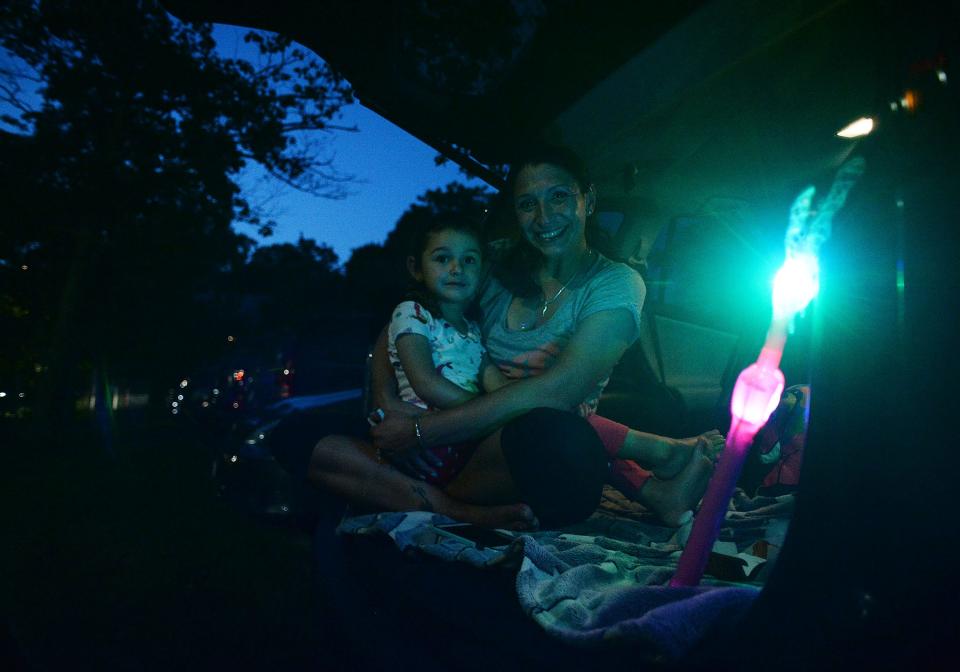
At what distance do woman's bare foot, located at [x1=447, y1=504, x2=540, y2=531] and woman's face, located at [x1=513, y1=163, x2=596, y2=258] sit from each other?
937 mm

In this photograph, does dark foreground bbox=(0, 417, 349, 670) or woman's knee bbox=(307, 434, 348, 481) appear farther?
dark foreground bbox=(0, 417, 349, 670)

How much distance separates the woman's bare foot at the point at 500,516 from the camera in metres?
1.66

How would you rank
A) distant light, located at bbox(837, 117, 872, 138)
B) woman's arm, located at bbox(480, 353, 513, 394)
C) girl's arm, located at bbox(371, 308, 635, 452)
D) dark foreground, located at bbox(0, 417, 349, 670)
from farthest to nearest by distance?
dark foreground, located at bbox(0, 417, 349, 670), distant light, located at bbox(837, 117, 872, 138), woman's arm, located at bbox(480, 353, 513, 394), girl's arm, located at bbox(371, 308, 635, 452)

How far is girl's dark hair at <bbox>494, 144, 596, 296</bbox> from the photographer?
6.81ft

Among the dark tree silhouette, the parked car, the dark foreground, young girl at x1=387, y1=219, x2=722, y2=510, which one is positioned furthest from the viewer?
the dark tree silhouette

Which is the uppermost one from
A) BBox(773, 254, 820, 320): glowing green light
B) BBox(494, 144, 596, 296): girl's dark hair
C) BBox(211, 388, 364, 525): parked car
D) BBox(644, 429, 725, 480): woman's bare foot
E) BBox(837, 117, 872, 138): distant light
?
BBox(837, 117, 872, 138): distant light

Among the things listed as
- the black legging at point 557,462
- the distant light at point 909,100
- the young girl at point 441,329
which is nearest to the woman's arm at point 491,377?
the young girl at point 441,329

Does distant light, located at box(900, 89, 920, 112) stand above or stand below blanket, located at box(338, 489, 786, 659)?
above

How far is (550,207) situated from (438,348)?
2.12 feet

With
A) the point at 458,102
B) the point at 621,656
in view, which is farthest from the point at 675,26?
the point at 621,656

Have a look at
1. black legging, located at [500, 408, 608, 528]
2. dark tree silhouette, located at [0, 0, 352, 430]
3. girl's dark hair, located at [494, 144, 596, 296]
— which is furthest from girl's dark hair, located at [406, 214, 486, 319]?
dark tree silhouette, located at [0, 0, 352, 430]

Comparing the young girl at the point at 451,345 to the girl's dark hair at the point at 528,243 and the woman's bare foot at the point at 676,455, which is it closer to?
the woman's bare foot at the point at 676,455

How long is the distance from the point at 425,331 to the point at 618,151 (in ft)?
4.77

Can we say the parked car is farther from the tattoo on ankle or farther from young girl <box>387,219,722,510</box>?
the tattoo on ankle
